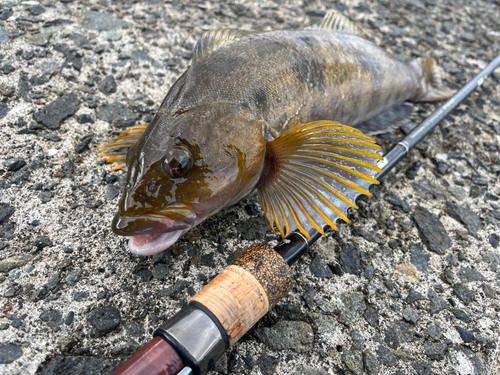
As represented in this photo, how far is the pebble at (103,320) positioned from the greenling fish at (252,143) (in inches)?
13.9

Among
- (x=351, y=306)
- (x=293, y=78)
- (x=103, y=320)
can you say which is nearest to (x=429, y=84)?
(x=293, y=78)

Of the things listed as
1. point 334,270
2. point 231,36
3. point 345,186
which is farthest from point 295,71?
point 334,270

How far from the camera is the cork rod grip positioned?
5.09 ft

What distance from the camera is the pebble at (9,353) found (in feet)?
5.41

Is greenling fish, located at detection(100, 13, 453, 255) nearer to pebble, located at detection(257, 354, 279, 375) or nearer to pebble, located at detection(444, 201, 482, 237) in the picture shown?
pebble, located at detection(257, 354, 279, 375)

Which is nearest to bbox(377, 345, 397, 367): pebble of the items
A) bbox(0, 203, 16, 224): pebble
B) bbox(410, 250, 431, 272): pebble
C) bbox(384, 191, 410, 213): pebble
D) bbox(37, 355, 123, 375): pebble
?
bbox(410, 250, 431, 272): pebble

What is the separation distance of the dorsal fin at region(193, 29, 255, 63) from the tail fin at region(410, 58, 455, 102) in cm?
215

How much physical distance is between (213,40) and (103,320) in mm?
1867

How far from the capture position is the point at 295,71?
2.41m

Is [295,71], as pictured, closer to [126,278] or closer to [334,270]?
[334,270]

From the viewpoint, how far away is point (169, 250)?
2170mm

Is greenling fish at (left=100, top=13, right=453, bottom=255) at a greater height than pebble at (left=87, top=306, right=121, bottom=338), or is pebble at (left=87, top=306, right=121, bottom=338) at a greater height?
greenling fish at (left=100, top=13, right=453, bottom=255)

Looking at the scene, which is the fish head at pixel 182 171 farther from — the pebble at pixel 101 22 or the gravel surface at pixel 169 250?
the pebble at pixel 101 22

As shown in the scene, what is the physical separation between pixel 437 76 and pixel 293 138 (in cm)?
249
